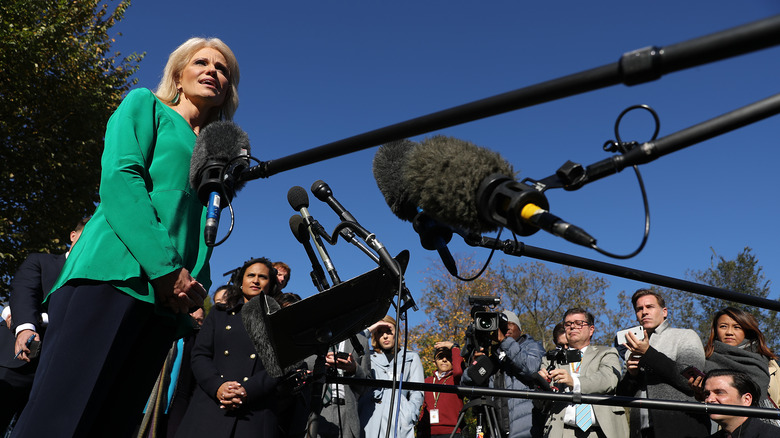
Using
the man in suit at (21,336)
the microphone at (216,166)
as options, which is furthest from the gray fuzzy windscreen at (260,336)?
the man in suit at (21,336)

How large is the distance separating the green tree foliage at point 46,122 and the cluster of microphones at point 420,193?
483 inches

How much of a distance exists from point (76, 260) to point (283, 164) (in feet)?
2.76

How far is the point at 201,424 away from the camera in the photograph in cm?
366

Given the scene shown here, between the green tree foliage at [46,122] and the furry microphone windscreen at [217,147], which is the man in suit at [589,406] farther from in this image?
the green tree foliage at [46,122]

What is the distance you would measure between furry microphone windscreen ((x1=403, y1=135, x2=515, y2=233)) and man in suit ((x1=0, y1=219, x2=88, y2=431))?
337 centimetres

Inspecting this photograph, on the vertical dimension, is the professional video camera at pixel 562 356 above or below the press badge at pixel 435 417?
above

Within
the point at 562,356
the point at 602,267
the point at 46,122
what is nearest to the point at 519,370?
the point at 562,356

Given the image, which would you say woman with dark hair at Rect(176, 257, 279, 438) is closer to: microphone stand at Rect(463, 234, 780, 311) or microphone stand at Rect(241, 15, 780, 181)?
microphone stand at Rect(463, 234, 780, 311)

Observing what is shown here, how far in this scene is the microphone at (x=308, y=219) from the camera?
2.45 metres

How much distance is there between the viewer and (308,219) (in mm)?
2518

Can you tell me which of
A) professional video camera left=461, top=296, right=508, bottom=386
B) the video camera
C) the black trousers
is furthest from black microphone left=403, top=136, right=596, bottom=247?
the video camera

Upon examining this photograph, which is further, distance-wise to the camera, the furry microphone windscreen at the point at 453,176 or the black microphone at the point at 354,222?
the black microphone at the point at 354,222

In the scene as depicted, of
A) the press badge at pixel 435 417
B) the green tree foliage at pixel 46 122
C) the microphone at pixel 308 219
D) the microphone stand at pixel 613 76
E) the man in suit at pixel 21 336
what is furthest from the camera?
the green tree foliage at pixel 46 122

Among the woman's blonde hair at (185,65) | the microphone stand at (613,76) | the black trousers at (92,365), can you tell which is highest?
the woman's blonde hair at (185,65)
